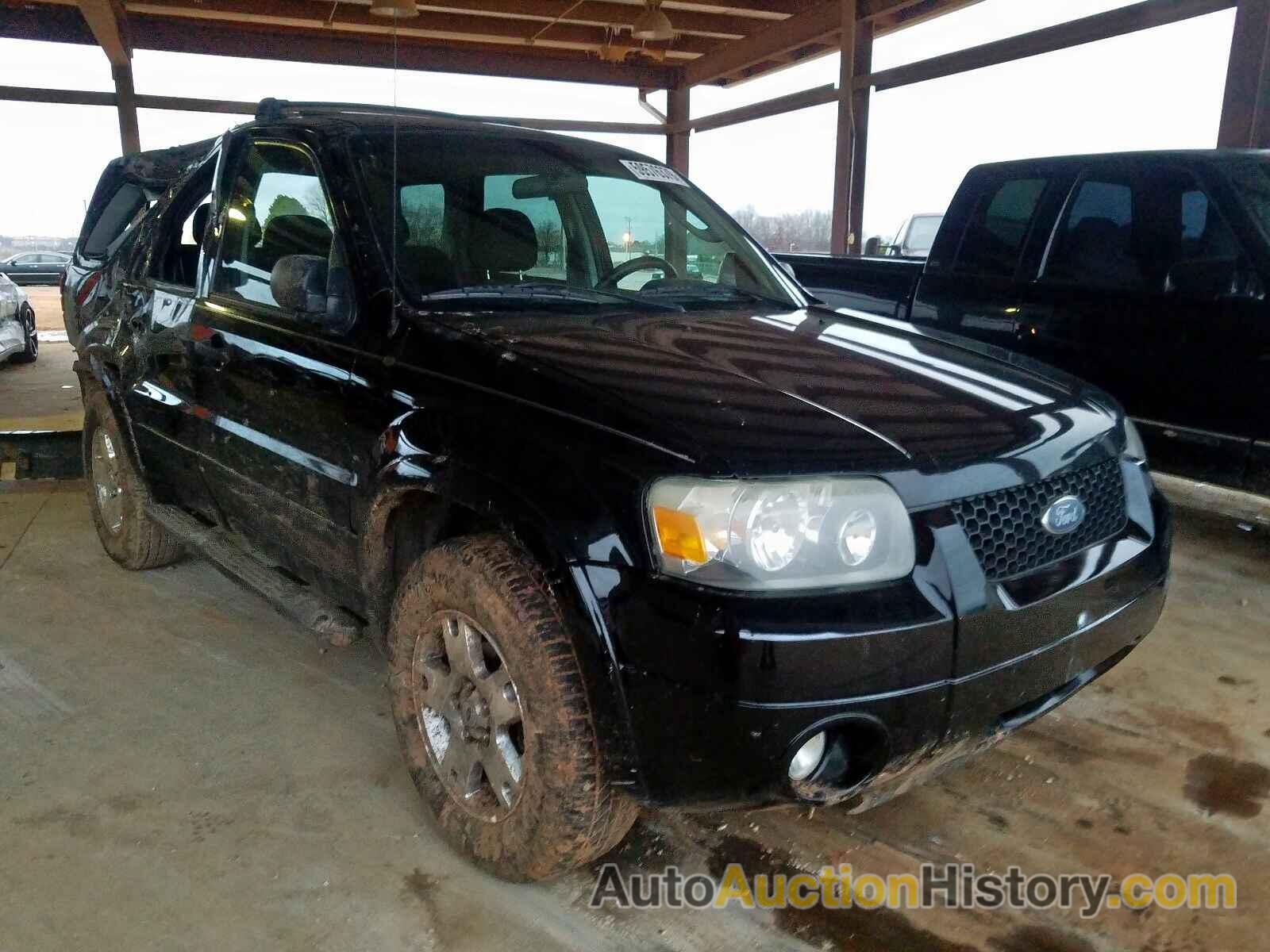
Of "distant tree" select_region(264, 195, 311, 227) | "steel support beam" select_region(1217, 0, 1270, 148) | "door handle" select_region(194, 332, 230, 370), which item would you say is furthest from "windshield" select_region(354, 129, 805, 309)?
"steel support beam" select_region(1217, 0, 1270, 148)

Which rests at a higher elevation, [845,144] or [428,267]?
[845,144]

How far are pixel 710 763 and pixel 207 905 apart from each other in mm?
1177

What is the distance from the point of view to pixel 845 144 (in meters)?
9.88

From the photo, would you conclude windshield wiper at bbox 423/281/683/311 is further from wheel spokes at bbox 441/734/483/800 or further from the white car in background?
the white car in background

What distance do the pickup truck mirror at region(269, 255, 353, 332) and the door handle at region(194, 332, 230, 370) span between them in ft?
1.85

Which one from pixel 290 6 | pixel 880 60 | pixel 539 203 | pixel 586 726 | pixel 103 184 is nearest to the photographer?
pixel 586 726

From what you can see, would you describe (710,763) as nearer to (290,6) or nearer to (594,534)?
(594,534)

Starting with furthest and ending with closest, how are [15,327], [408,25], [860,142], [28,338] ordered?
[408,25] → [28,338] → [860,142] → [15,327]

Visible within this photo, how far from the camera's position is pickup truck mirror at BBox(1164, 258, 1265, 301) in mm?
4055

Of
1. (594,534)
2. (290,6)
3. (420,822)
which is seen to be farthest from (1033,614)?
(290,6)

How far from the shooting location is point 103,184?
19.5 ft

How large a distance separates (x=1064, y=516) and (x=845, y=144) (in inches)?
338

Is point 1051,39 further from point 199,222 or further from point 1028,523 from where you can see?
point 1028,523

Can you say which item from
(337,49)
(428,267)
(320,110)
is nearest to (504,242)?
(428,267)
